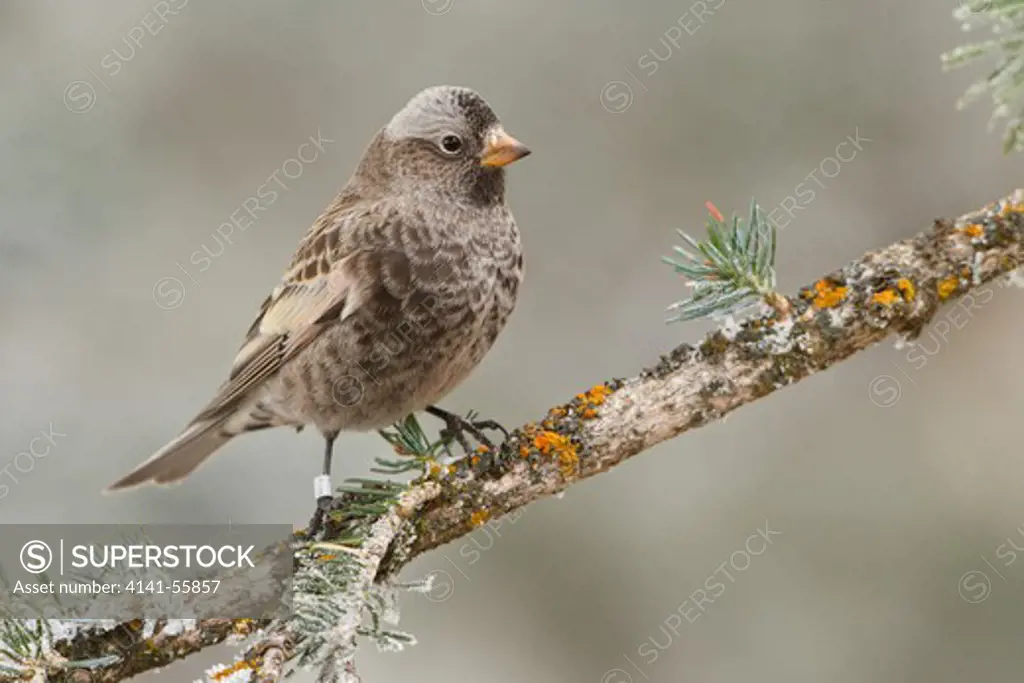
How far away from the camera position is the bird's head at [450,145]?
3971 millimetres

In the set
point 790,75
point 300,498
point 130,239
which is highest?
Result: point 130,239

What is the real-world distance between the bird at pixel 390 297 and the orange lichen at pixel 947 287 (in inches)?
55.5

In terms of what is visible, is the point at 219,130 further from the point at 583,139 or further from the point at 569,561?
the point at 569,561

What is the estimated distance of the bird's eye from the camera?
4023mm

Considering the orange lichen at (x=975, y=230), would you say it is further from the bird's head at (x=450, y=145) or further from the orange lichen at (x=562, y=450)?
the bird's head at (x=450, y=145)

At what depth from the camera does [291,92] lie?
5.14 m

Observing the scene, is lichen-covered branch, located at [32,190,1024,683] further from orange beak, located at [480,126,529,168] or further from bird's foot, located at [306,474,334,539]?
orange beak, located at [480,126,529,168]

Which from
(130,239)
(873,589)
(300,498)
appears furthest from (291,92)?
(873,589)

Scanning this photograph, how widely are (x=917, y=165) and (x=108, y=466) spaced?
3477mm

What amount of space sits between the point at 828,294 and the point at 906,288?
16 centimetres

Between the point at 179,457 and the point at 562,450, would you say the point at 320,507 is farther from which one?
the point at 179,457

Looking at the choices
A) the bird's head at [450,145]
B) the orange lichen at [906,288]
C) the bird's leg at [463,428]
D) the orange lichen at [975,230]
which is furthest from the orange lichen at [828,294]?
the bird's head at [450,145]

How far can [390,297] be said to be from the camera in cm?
370

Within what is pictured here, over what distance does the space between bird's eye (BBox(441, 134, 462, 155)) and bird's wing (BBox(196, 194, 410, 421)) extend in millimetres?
308
